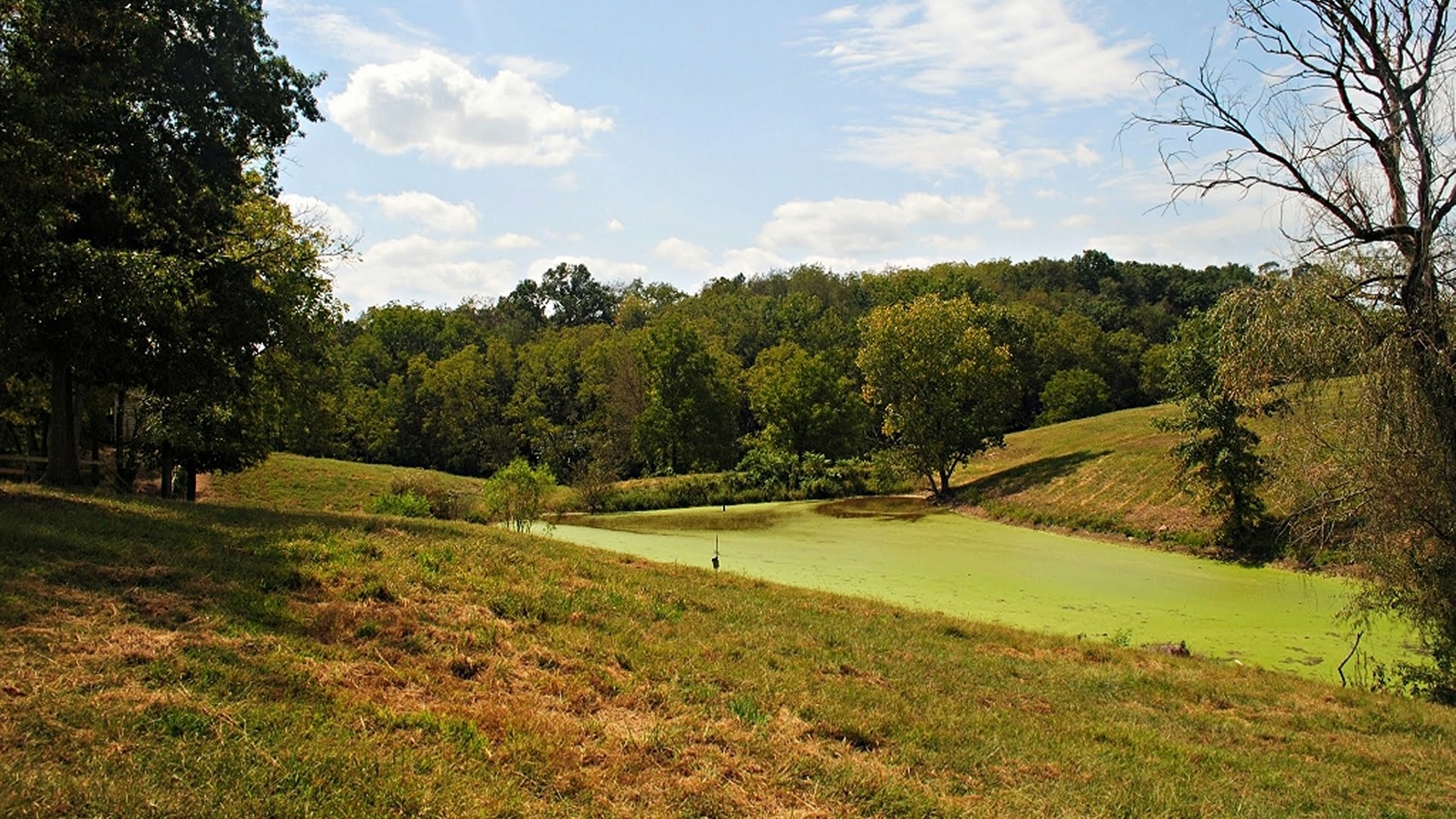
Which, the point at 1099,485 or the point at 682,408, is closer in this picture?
the point at 1099,485

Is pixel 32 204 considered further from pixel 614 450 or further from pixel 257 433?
pixel 614 450

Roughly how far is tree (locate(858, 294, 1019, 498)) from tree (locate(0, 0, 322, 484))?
3172 cm

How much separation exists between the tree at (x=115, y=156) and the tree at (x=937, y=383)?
31.7 meters

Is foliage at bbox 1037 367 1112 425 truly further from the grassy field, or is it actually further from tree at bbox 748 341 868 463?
tree at bbox 748 341 868 463

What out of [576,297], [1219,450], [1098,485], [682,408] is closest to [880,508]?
[1098,485]

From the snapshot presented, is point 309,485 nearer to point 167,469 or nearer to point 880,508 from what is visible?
point 167,469

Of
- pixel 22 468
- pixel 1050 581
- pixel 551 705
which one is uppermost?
pixel 22 468

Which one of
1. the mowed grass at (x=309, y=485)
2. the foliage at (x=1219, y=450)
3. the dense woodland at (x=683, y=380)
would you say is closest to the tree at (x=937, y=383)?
the dense woodland at (x=683, y=380)

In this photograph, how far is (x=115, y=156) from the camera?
12617 mm

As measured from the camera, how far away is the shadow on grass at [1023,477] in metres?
37.5

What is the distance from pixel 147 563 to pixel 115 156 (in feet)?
25.0

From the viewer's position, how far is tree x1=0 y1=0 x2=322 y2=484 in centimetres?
1038

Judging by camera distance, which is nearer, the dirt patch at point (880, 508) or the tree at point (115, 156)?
the tree at point (115, 156)

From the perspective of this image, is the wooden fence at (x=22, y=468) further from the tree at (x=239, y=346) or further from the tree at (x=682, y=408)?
the tree at (x=682, y=408)
